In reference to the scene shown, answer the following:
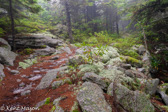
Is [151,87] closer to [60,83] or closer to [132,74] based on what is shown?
[132,74]

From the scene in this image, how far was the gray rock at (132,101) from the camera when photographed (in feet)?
9.36

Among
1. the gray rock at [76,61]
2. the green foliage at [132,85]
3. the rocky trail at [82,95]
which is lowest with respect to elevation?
the green foliage at [132,85]

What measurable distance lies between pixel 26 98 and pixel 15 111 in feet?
2.24

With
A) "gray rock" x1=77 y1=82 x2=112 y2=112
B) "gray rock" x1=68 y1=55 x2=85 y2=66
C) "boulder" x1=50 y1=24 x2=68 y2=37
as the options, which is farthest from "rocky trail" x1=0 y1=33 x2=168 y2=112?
"boulder" x1=50 y1=24 x2=68 y2=37

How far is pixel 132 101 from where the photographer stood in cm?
297

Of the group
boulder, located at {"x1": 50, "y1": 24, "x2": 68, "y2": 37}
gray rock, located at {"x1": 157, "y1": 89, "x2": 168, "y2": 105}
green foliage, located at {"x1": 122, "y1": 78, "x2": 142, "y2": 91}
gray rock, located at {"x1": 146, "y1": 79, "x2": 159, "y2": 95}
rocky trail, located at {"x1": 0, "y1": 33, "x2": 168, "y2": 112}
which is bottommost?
gray rock, located at {"x1": 157, "y1": 89, "x2": 168, "y2": 105}

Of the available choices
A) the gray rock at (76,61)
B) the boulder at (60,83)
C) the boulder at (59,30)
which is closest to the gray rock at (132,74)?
the gray rock at (76,61)

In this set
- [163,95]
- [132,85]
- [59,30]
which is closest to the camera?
[132,85]

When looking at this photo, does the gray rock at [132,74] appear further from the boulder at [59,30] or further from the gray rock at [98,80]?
the boulder at [59,30]

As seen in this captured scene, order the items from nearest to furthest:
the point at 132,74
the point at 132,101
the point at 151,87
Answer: the point at 132,101 < the point at 151,87 < the point at 132,74

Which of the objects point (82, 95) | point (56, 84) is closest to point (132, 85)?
point (82, 95)

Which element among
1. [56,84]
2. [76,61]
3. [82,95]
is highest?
[76,61]

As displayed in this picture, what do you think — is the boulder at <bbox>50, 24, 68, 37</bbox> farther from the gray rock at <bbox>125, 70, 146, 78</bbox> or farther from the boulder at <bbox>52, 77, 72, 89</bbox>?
the gray rock at <bbox>125, 70, 146, 78</bbox>

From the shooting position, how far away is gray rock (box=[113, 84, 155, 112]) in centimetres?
285
